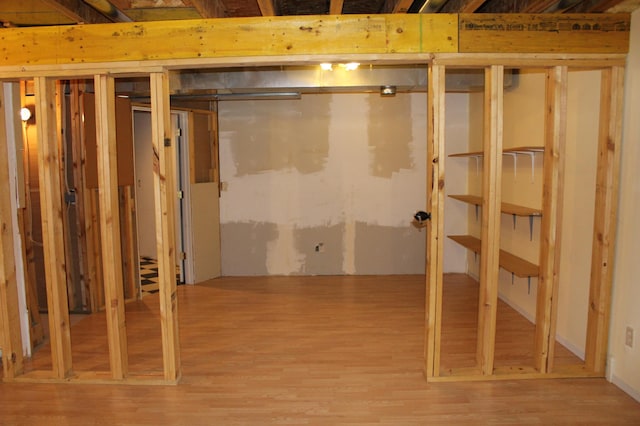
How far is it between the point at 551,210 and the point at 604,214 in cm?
34

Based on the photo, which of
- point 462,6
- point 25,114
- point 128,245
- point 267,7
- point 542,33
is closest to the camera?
point 542,33

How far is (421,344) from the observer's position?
3.51m

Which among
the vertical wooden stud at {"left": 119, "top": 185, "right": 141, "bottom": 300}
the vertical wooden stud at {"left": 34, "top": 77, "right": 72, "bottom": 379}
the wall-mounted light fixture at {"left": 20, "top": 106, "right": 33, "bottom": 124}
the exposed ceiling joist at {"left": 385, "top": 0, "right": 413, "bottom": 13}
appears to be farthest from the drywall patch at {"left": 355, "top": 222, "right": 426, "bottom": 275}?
the wall-mounted light fixture at {"left": 20, "top": 106, "right": 33, "bottom": 124}

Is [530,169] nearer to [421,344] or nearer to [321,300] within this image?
[421,344]

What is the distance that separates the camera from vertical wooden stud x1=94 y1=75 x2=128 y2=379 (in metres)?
2.76

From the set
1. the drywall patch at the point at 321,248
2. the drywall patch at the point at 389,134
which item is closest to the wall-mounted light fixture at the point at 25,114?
the drywall patch at the point at 321,248

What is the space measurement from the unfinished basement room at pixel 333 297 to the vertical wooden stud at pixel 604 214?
13 mm

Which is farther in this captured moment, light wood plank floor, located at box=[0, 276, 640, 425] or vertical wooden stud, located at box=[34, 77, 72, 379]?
vertical wooden stud, located at box=[34, 77, 72, 379]

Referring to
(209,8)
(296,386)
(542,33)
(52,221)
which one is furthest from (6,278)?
(542,33)

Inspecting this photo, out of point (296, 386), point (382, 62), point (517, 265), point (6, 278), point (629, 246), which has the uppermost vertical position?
point (382, 62)

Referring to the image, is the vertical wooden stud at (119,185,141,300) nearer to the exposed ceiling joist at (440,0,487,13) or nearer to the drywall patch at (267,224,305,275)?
the drywall patch at (267,224,305,275)

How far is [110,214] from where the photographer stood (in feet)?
9.27

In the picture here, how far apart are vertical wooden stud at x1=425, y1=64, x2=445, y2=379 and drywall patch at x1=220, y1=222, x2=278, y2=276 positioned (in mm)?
3153

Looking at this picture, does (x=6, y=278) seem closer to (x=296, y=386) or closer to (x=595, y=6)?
(x=296, y=386)
